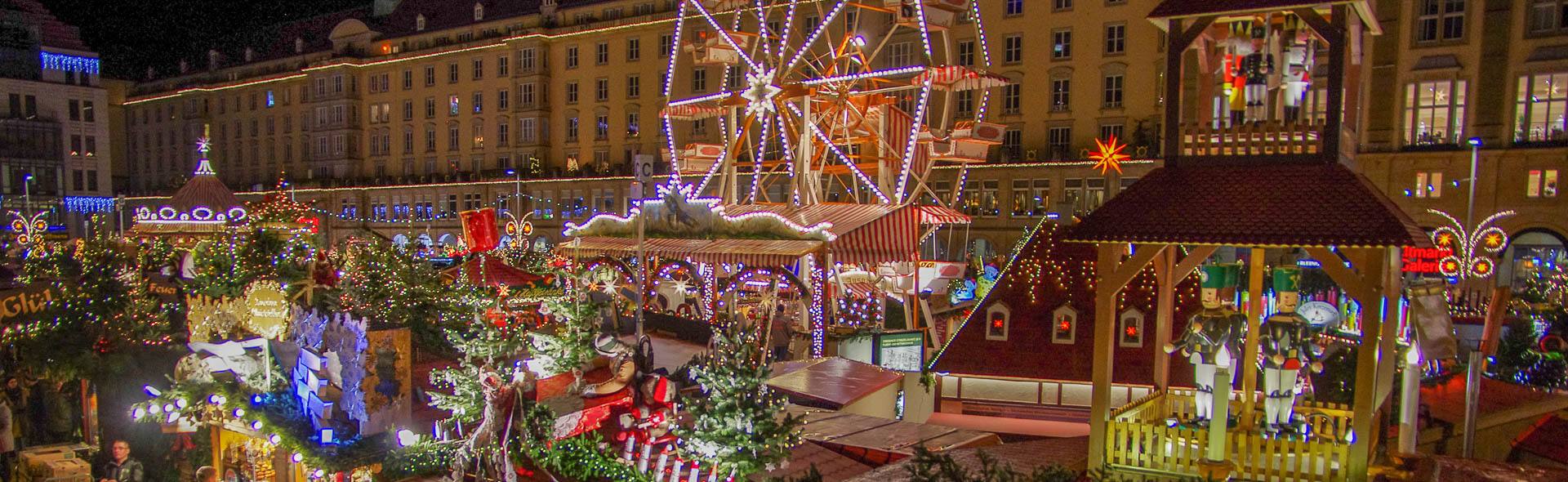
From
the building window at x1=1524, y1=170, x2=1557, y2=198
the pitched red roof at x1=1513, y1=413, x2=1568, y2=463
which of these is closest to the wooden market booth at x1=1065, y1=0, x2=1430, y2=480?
the pitched red roof at x1=1513, y1=413, x2=1568, y2=463

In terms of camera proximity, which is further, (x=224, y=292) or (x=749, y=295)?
(x=749, y=295)

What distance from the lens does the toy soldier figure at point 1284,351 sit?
28.8 ft

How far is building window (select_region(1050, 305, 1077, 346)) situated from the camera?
48.4 feet

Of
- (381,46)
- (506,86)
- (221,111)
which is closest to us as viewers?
(506,86)

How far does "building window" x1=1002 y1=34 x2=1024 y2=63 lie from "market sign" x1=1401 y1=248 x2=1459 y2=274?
725 inches

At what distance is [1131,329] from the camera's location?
1448cm

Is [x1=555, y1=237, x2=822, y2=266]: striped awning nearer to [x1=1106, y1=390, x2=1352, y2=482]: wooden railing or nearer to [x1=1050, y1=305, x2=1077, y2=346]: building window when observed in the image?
[x1=1050, y1=305, x2=1077, y2=346]: building window

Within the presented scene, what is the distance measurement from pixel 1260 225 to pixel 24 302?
16.4 meters

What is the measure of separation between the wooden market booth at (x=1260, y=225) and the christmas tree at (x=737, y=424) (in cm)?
317

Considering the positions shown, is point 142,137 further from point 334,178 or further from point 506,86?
point 506,86

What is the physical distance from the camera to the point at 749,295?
71.4 ft

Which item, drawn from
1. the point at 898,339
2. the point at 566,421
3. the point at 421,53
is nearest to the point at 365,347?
the point at 566,421

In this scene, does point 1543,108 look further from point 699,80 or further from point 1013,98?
point 699,80

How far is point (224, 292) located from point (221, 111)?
67.6 m
